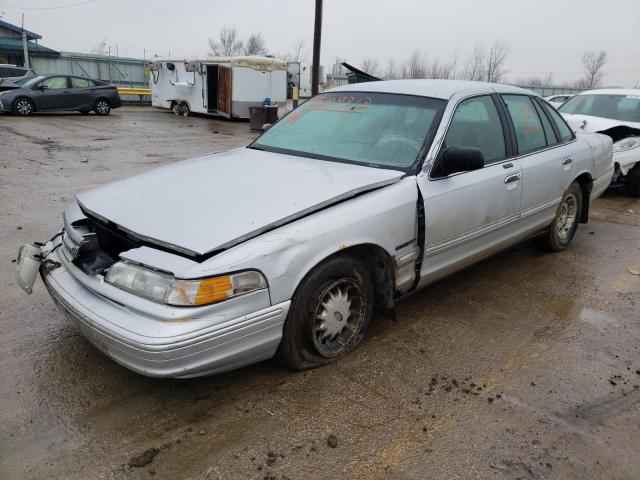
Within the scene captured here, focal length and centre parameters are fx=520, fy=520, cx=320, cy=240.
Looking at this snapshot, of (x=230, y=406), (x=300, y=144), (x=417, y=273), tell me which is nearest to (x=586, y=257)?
(x=417, y=273)

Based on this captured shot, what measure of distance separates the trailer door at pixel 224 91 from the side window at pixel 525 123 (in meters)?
16.0

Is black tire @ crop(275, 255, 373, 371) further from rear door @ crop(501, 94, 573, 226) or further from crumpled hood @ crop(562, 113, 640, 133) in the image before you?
crumpled hood @ crop(562, 113, 640, 133)

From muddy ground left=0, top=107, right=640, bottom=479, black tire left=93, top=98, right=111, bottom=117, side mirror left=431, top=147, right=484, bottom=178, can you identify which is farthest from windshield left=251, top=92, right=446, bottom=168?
black tire left=93, top=98, right=111, bottom=117

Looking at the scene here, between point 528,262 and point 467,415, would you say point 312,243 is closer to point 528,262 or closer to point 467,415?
point 467,415

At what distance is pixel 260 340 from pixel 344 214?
82 cm

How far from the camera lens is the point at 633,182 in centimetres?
793

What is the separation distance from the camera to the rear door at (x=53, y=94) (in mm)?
17062

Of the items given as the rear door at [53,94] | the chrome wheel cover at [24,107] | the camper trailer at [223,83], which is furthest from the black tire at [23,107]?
the camper trailer at [223,83]

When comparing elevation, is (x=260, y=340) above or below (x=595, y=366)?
above

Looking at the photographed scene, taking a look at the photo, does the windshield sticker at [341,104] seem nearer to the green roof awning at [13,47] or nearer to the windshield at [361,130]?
the windshield at [361,130]

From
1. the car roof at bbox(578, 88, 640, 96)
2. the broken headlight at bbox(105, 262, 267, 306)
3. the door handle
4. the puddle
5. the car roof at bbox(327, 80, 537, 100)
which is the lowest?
the puddle

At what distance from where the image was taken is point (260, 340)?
2578mm

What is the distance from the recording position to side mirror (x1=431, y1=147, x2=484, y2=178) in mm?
3262

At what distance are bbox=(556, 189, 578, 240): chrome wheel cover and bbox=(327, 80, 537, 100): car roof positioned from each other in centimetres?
137
